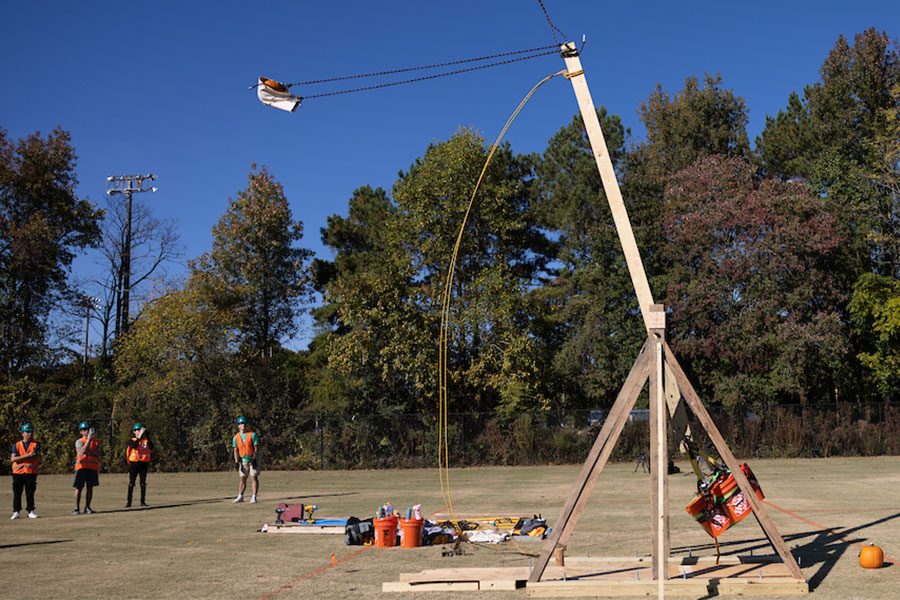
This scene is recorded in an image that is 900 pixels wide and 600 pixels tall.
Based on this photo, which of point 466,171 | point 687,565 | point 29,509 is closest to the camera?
point 687,565

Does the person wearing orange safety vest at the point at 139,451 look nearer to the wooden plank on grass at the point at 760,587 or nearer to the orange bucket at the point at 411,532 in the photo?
the orange bucket at the point at 411,532

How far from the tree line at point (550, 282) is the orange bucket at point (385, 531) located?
19968mm

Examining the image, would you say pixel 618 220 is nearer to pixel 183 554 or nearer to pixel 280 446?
pixel 183 554

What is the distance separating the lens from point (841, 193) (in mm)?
36219

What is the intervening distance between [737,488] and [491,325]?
81.3 ft

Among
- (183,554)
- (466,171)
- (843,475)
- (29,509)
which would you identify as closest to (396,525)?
(183,554)

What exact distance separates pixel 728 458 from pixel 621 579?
65.3 inches

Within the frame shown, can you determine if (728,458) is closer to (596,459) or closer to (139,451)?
(596,459)

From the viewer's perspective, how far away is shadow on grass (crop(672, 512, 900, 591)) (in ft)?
29.6

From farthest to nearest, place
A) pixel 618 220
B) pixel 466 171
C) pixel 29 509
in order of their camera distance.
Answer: pixel 466 171
pixel 29 509
pixel 618 220

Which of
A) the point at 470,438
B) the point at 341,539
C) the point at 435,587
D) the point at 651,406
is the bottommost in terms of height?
the point at 341,539

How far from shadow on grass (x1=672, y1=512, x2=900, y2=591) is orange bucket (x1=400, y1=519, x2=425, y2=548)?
3449mm

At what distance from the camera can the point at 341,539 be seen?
12.0 m

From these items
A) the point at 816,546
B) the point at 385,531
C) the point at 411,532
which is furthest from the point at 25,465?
the point at 816,546
